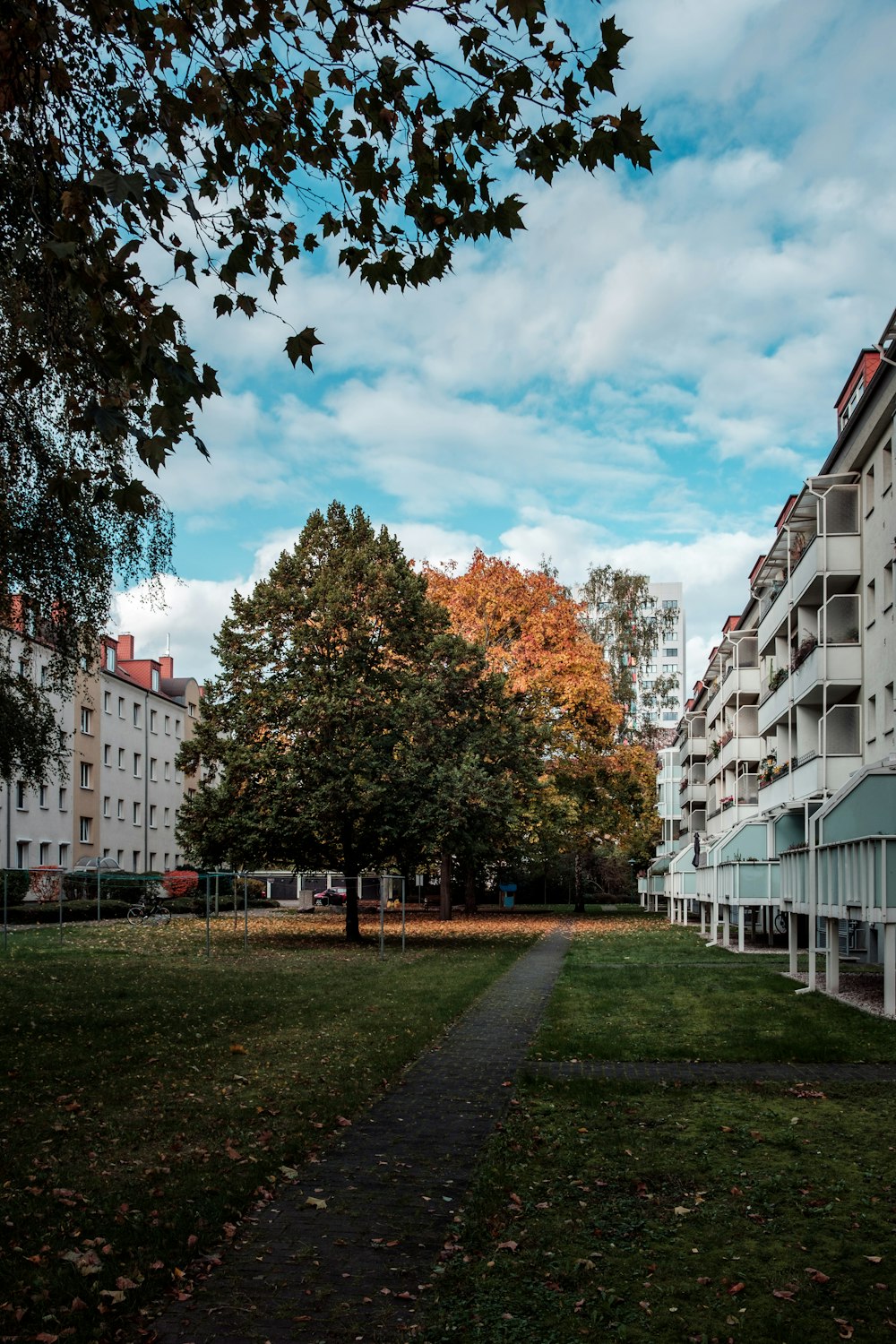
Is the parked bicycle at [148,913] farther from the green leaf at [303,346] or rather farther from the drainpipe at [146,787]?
the green leaf at [303,346]

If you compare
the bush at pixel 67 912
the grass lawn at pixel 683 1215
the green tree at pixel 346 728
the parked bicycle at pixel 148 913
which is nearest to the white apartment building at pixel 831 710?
the grass lawn at pixel 683 1215

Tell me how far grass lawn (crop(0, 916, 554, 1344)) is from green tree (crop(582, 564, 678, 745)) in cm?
4164

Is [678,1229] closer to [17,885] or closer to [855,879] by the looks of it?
[855,879]

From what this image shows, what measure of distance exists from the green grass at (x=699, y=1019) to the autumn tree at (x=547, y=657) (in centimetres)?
2091

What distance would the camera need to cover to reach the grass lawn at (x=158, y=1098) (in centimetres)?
541

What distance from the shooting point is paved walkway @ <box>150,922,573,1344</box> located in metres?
4.73

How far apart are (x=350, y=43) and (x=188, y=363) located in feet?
8.41

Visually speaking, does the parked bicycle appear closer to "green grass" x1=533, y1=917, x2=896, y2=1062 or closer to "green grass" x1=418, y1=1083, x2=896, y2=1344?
"green grass" x1=533, y1=917, x2=896, y2=1062

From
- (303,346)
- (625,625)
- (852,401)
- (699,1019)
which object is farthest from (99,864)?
(303,346)

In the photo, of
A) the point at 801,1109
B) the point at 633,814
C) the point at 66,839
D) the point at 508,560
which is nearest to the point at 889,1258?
the point at 801,1109

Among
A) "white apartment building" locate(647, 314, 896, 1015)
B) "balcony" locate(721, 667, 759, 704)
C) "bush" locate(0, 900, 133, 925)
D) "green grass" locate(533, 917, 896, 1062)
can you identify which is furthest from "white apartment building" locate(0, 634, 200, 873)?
"green grass" locate(533, 917, 896, 1062)

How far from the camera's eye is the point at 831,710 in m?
27.9

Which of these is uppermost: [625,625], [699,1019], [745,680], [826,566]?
[625,625]

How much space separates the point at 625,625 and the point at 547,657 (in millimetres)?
19881
